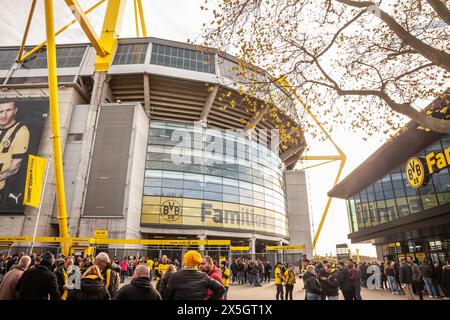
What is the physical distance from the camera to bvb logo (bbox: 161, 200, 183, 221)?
2973cm

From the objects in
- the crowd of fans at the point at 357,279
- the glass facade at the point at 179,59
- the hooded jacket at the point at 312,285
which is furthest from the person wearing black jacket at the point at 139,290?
the glass facade at the point at 179,59

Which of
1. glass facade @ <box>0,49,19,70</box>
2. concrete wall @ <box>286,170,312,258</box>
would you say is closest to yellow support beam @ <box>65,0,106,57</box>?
glass facade @ <box>0,49,19,70</box>

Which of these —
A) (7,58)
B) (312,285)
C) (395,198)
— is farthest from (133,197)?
(7,58)

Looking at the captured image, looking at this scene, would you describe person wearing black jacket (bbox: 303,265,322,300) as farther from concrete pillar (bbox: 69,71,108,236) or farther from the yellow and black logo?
concrete pillar (bbox: 69,71,108,236)

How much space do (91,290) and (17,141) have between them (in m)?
30.8

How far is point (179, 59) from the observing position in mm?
33031

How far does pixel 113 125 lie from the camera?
95.3ft

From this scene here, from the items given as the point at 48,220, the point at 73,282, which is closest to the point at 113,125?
the point at 48,220

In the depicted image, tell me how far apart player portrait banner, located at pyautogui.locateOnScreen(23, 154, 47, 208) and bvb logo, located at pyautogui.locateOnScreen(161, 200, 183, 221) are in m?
12.1

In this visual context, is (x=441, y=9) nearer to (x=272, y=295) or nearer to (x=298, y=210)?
(x=272, y=295)

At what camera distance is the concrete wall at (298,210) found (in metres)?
43.6
